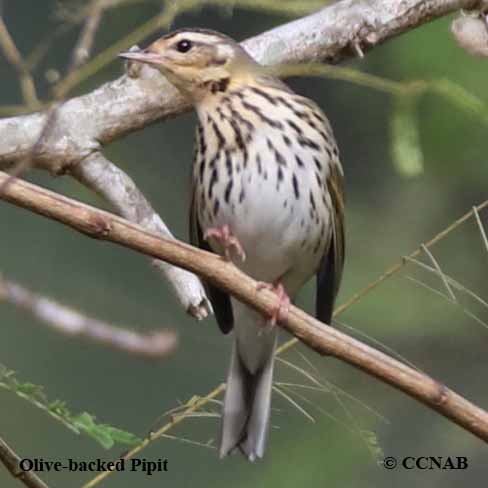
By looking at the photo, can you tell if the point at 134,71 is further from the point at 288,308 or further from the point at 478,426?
the point at 478,426

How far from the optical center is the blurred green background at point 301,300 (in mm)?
5059

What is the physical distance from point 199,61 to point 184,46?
59 millimetres

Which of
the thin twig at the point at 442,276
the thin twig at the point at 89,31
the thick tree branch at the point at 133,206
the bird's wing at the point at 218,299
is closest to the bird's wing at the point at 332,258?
the bird's wing at the point at 218,299

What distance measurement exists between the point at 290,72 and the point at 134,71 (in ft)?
4.43

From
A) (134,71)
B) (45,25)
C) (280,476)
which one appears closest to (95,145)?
(134,71)

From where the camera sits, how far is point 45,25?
16.7ft

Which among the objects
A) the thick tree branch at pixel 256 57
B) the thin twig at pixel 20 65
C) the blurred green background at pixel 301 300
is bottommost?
the blurred green background at pixel 301 300

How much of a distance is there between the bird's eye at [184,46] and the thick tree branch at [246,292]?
Answer: 0.90 meters

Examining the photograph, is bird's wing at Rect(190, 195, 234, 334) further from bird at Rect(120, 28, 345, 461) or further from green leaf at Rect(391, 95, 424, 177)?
green leaf at Rect(391, 95, 424, 177)

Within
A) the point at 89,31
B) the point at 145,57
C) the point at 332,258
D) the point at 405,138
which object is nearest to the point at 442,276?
the point at 405,138

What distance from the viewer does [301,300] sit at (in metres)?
5.48

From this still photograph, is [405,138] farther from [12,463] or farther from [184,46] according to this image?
[184,46]

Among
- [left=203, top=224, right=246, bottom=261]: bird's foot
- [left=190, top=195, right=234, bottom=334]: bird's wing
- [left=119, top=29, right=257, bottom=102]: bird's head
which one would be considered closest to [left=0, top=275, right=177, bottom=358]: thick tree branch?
[left=203, top=224, right=246, bottom=261]: bird's foot

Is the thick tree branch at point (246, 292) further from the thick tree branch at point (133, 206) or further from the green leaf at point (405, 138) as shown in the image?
the thick tree branch at point (133, 206)
